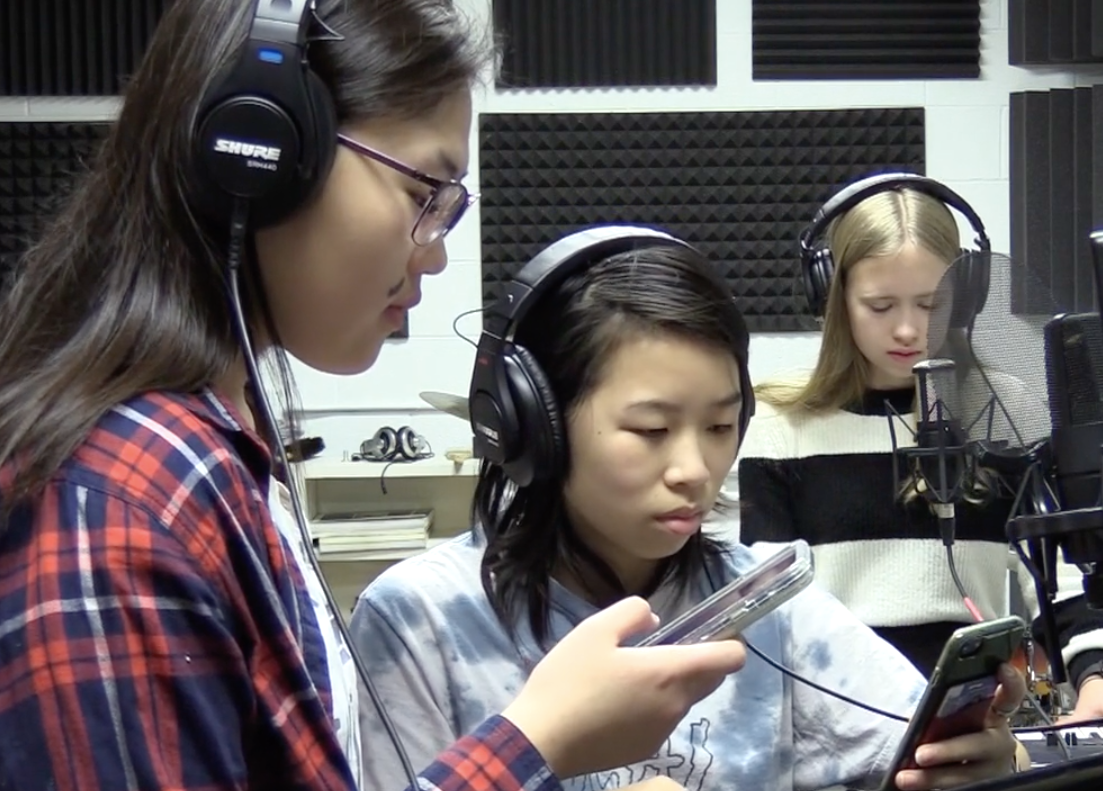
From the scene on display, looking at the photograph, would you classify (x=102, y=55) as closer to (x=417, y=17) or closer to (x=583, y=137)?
(x=583, y=137)

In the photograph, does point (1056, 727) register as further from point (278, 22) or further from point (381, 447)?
point (381, 447)

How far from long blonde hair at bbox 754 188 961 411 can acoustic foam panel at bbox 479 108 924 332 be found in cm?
126

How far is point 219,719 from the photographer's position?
467 mm

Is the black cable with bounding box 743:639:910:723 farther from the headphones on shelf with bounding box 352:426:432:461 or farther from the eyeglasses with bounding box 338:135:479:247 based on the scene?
the headphones on shelf with bounding box 352:426:432:461

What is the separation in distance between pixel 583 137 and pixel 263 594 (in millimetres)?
2519

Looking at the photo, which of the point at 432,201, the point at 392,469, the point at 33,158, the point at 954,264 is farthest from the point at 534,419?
the point at 33,158

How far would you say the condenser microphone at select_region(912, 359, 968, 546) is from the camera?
1.01 meters

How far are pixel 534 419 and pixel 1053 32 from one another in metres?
2.43

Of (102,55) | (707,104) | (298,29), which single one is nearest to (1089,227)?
(707,104)

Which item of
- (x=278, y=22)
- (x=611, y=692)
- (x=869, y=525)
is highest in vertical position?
(x=278, y=22)

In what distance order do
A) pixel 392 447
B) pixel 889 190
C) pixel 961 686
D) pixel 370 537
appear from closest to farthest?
pixel 961 686
pixel 889 190
pixel 370 537
pixel 392 447

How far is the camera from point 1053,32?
2.81m

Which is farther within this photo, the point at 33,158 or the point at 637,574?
the point at 33,158

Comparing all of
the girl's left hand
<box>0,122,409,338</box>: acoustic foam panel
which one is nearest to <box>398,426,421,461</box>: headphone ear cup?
<box>0,122,409,338</box>: acoustic foam panel
